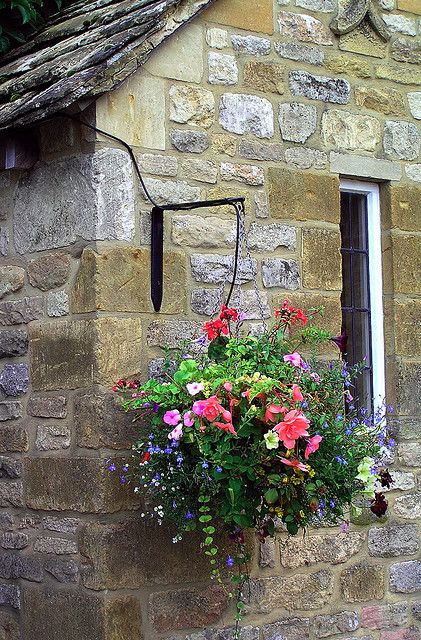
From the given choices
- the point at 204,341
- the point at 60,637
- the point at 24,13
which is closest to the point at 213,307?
the point at 204,341

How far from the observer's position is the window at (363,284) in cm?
675

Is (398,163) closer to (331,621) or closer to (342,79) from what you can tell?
(342,79)

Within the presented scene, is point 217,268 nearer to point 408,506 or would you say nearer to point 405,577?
point 408,506

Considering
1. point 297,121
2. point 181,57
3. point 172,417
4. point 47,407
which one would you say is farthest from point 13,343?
point 297,121

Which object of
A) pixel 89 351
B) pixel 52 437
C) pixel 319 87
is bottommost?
pixel 52 437

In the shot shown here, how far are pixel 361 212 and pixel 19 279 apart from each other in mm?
Answer: 2031

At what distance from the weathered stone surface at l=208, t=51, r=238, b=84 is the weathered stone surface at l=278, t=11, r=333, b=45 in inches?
16.5

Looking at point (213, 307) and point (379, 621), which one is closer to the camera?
point (213, 307)

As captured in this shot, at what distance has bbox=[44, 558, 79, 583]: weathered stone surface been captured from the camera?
5652mm

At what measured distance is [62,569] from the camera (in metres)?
5.71

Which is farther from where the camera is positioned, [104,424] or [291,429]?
[104,424]

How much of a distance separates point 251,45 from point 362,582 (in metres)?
2.93

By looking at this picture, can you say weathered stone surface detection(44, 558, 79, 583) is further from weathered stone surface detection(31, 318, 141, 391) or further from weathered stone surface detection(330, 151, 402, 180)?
weathered stone surface detection(330, 151, 402, 180)

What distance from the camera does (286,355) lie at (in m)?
5.45
